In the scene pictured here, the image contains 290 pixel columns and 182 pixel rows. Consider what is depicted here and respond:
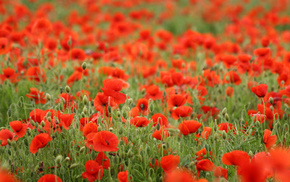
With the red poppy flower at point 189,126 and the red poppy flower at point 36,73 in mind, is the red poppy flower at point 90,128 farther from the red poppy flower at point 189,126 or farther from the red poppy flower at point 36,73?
the red poppy flower at point 36,73

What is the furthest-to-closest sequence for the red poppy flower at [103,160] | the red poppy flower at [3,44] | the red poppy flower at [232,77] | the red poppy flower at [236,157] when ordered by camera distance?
the red poppy flower at [3,44] < the red poppy flower at [232,77] < the red poppy flower at [103,160] < the red poppy flower at [236,157]

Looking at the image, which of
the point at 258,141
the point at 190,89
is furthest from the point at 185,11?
the point at 258,141

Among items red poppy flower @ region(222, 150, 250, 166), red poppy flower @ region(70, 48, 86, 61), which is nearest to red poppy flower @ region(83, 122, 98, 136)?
red poppy flower @ region(222, 150, 250, 166)

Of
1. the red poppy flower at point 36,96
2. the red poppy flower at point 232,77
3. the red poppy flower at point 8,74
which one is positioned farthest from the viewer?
the red poppy flower at point 232,77

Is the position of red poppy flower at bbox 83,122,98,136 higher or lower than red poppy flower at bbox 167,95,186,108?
higher

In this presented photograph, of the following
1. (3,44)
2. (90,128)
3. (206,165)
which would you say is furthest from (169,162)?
(3,44)

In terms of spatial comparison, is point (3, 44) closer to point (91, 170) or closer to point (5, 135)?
point (5, 135)

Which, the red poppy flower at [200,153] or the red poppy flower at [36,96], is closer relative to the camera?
the red poppy flower at [200,153]

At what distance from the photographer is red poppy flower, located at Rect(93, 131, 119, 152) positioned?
166 cm

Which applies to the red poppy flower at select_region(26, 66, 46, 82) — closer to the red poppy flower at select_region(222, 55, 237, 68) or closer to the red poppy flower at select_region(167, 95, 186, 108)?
the red poppy flower at select_region(167, 95, 186, 108)

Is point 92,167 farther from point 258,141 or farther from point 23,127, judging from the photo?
point 258,141

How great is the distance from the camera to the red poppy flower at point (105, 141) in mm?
1662

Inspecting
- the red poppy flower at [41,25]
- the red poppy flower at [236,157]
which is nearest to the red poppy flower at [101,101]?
the red poppy flower at [236,157]

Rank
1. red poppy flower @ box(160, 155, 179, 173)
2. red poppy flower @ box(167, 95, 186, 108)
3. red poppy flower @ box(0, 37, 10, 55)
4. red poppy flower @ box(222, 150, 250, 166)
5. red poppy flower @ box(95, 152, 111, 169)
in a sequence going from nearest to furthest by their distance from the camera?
red poppy flower @ box(222, 150, 250, 166) → red poppy flower @ box(160, 155, 179, 173) → red poppy flower @ box(95, 152, 111, 169) → red poppy flower @ box(167, 95, 186, 108) → red poppy flower @ box(0, 37, 10, 55)
